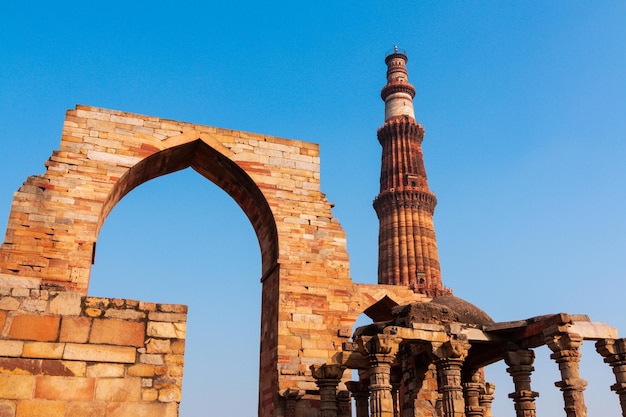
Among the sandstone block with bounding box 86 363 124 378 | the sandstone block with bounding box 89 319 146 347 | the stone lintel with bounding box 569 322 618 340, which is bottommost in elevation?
the sandstone block with bounding box 86 363 124 378

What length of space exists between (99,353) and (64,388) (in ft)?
1.22

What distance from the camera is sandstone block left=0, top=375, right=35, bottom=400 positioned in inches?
181

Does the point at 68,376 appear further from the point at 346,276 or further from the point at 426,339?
the point at 346,276

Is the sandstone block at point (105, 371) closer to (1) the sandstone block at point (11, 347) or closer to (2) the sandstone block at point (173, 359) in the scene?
(2) the sandstone block at point (173, 359)

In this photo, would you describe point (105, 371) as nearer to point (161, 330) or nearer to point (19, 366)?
point (161, 330)

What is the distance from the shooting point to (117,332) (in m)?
4.98

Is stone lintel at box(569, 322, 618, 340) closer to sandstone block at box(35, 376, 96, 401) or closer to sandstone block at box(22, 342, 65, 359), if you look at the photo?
sandstone block at box(35, 376, 96, 401)

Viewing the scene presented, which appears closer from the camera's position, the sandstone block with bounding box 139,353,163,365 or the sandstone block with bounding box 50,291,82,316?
the sandstone block with bounding box 50,291,82,316

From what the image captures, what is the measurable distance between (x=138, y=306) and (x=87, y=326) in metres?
0.45

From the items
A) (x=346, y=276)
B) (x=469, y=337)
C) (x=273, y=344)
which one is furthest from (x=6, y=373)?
(x=346, y=276)

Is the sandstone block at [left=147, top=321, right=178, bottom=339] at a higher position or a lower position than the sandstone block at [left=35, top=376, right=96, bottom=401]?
higher

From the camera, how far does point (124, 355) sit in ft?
16.2

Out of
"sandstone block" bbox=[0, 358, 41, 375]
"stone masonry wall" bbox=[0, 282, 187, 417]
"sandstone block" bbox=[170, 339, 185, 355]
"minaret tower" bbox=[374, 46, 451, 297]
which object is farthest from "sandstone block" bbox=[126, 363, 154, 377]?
"minaret tower" bbox=[374, 46, 451, 297]

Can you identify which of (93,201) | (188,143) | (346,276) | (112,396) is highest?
(188,143)
